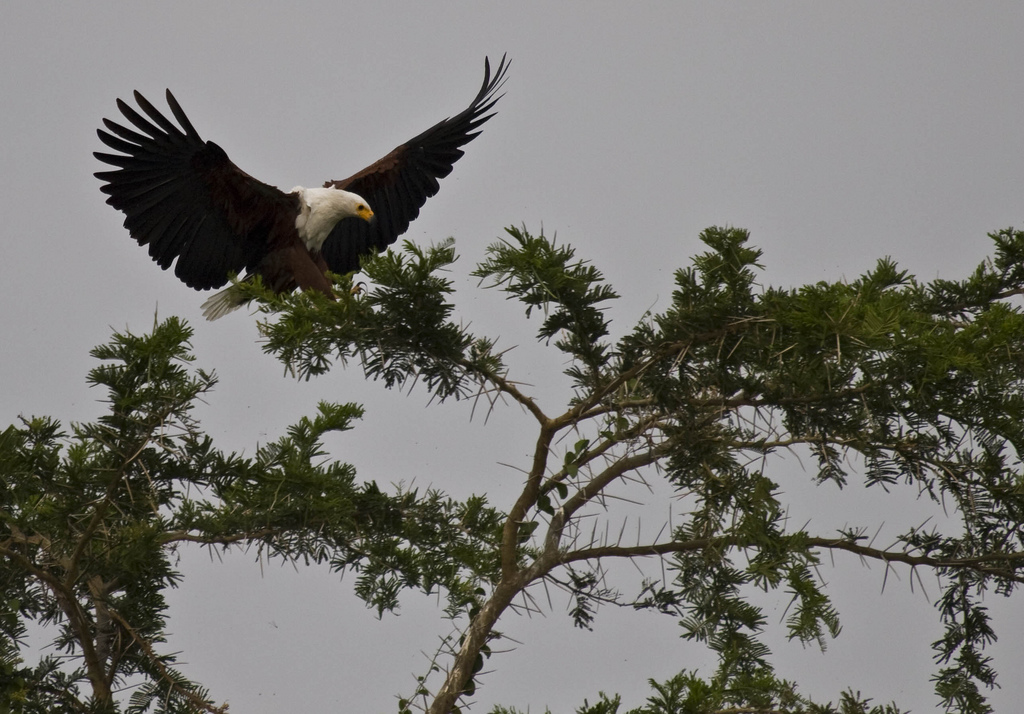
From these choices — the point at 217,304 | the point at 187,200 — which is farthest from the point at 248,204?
the point at 217,304

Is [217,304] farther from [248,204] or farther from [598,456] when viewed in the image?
[598,456]

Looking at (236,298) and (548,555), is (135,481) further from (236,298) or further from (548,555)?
(236,298)

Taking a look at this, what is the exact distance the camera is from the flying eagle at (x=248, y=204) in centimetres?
605

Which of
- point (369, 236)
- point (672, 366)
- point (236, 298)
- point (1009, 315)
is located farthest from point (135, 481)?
point (369, 236)

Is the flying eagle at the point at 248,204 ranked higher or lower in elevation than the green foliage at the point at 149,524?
higher

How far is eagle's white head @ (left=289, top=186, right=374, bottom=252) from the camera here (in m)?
6.72

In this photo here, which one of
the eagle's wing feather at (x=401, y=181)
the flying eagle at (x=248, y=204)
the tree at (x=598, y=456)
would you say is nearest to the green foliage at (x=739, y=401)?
the tree at (x=598, y=456)

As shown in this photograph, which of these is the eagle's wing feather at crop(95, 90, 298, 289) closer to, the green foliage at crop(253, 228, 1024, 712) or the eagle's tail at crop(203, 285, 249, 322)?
the eagle's tail at crop(203, 285, 249, 322)

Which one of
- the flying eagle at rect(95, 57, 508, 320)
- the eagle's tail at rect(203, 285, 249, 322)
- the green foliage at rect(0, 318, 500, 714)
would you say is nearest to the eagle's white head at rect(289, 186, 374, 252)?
the flying eagle at rect(95, 57, 508, 320)

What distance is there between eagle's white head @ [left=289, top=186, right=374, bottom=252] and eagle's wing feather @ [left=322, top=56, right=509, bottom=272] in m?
0.49

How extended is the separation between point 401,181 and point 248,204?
157 centimetres

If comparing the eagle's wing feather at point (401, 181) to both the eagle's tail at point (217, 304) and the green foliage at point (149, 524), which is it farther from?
the green foliage at point (149, 524)

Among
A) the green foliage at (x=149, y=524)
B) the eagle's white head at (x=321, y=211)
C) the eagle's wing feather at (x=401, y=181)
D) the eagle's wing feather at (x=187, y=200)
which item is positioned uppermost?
the eagle's wing feather at (x=401, y=181)

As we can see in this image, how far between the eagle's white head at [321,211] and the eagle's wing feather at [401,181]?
49 centimetres
